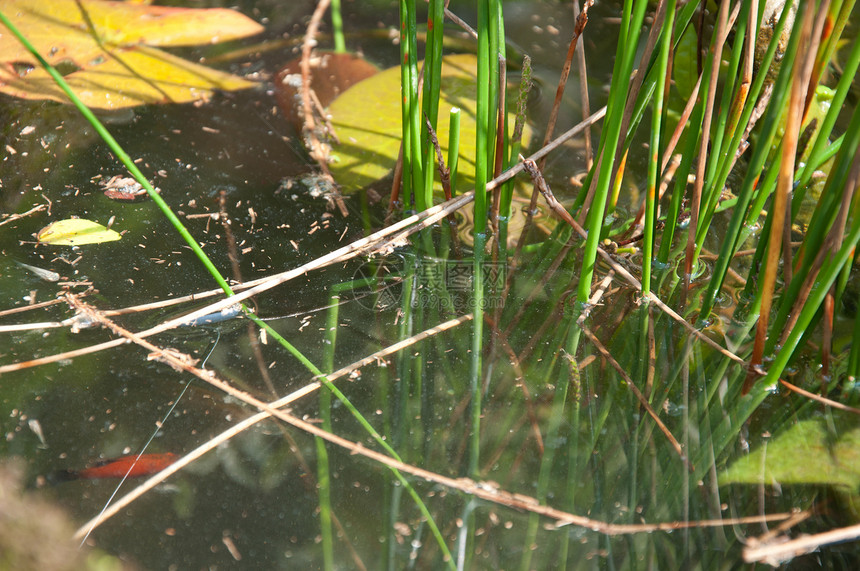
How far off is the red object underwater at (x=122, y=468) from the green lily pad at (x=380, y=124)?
714mm

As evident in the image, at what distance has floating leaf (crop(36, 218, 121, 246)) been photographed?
3.82 ft

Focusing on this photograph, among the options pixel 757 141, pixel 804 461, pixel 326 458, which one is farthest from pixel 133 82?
pixel 804 461

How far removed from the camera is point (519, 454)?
2.87ft

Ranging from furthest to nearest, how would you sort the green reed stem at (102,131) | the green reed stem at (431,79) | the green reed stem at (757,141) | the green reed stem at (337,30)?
the green reed stem at (337,30) < the green reed stem at (431,79) < the green reed stem at (757,141) < the green reed stem at (102,131)

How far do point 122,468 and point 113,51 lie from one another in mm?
1272

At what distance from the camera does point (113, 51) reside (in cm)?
166

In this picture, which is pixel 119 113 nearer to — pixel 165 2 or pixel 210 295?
pixel 165 2

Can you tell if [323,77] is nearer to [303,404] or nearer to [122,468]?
[303,404]

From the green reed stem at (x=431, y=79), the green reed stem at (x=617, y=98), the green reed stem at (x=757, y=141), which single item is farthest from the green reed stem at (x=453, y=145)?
the green reed stem at (x=757, y=141)

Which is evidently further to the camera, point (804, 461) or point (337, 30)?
point (337, 30)

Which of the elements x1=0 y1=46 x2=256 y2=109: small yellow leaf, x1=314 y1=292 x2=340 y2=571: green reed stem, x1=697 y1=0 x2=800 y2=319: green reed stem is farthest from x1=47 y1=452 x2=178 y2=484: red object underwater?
x1=0 y1=46 x2=256 y2=109: small yellow leaf

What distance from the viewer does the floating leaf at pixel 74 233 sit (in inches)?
45.9

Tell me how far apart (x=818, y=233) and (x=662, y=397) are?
318 mm

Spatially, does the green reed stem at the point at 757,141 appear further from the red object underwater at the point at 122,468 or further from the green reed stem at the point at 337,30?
the green reed stem at the point at 337,30
